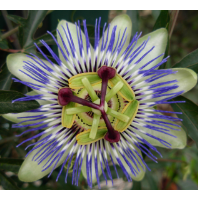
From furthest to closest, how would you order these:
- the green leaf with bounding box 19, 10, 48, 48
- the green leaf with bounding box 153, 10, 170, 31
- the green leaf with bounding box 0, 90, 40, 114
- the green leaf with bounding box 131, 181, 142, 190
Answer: the green leaf with bounding box 131, 181, 142, 190, the green leaf with bounding box 19, 10, 48, 48, the green leaf with bounding box 153, 10, 170, 31, the green leaf with bounding box 0, 90, 40, 114

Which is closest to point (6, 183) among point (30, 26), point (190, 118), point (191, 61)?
point (30, 26)

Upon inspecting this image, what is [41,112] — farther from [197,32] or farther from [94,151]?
[197,32]

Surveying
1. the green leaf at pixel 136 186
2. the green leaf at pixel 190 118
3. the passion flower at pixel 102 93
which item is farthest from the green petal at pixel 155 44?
the green leaf at pixel 136 186

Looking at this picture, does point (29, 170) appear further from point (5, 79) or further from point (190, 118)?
point (190, 118)

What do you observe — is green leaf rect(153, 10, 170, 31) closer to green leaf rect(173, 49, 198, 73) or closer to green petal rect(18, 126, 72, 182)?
green leaf rect(173, 49, 198, 73)

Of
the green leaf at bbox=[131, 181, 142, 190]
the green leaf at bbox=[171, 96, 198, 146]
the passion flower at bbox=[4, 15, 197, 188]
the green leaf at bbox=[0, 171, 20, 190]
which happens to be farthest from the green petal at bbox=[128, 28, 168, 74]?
the green leaf at bbox=[131, 181, 142, 190]

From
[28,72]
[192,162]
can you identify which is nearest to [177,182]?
[192,162]

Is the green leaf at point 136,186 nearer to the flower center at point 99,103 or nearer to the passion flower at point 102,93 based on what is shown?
the passion flower at point 102,93

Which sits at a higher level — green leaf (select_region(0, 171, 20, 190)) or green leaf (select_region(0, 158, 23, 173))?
green leaf (select_region(0, 158, 23, 173))
